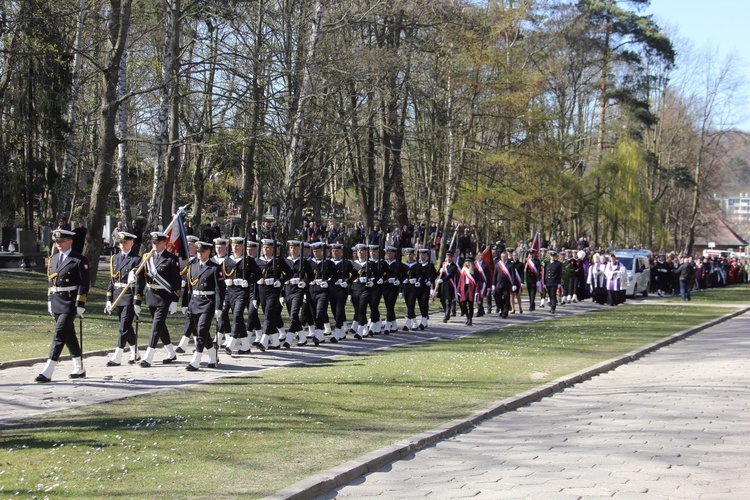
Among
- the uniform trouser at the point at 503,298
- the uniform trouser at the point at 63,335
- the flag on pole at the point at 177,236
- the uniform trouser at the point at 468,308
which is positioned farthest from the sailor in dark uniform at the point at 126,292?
the uniform trouser at the point at 503,298

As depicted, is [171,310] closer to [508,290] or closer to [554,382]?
[554,382]

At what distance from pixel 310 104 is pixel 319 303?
10.5 m

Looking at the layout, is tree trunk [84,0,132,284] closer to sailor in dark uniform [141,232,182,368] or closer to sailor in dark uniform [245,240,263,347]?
sailor in dark uniform [245,240,263,347]

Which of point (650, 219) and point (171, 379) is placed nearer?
point (171, 379)

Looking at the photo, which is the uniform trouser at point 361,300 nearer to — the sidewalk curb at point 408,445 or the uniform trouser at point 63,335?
the sidewalk curb at point 408,445

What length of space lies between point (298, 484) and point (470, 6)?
28730 millimetres

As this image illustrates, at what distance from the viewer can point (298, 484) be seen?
7047 mm

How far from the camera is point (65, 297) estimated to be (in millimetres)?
12359

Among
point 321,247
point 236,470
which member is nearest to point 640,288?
point 321,247

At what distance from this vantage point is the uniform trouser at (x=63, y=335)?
12.1 metres

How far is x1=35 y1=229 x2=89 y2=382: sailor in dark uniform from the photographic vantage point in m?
12.1

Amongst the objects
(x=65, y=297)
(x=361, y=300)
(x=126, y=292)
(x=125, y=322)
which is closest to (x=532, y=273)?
(x=361, y=300)

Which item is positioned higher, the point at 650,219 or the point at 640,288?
the point at 650,219

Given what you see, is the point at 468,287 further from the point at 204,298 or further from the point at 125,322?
the point at 125,322
